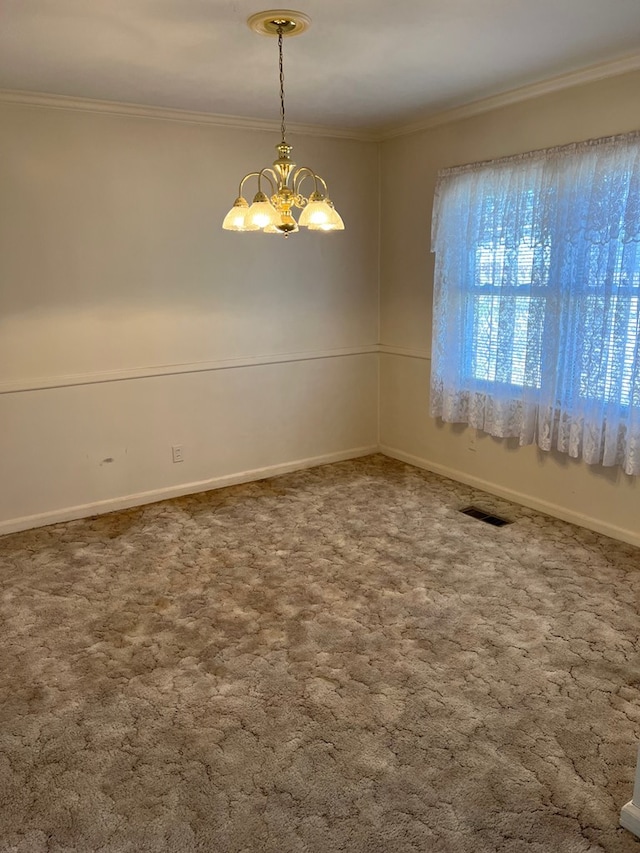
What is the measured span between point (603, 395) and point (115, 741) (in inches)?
113

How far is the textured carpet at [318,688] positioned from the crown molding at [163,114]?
2.48 m

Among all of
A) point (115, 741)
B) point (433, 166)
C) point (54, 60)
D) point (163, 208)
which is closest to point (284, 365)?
point (163, 208)

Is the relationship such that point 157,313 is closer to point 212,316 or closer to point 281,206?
point 212,316

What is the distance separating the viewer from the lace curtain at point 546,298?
3.31m

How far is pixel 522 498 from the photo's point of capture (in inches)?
165

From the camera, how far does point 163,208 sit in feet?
13.4

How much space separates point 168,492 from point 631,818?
334cm

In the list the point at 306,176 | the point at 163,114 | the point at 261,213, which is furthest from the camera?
the point at 306,176

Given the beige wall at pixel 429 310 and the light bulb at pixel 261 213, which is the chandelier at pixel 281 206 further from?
the beige wall at pixel 429 310

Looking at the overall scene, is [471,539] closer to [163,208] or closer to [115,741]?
[115,741]

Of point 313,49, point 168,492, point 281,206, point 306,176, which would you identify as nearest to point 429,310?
point 306,176

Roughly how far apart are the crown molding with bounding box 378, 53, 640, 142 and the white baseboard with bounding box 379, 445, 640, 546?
7.83ft

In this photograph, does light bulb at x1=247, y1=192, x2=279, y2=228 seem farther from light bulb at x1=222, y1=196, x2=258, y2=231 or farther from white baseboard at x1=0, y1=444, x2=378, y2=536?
white baseboard at x1=0, y1=444, x2=378, y2=536

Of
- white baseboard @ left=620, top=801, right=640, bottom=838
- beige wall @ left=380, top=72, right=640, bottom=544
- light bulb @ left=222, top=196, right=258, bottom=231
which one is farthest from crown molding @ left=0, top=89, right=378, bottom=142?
white baseboard @ left=620, top=801, right=640, bottom=838
